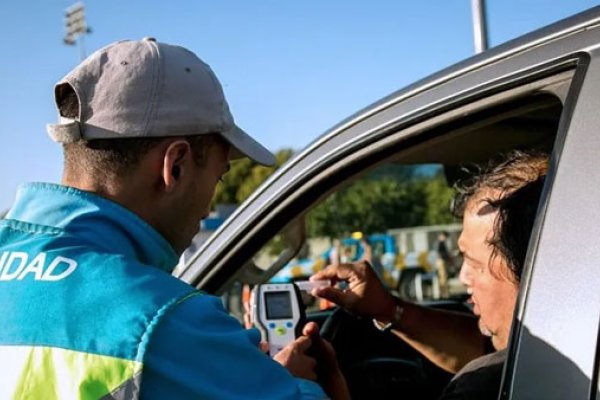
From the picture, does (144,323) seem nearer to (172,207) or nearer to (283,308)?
(172,207)

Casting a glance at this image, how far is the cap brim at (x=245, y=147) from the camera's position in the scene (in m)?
1.74

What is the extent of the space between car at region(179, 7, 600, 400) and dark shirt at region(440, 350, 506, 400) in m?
0.42

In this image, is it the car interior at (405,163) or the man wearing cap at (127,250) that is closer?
the man wearing cap at (127,250)

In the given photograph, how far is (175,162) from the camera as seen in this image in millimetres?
1634

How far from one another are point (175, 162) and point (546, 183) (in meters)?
0.68

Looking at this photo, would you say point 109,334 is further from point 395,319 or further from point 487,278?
point 395,319

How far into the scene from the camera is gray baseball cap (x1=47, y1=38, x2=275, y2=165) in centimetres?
162

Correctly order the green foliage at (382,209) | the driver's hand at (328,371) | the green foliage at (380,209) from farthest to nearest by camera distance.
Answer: the green foliage at (382,209) < the green foliage at (380,209) < the driver's hand at (328,371)

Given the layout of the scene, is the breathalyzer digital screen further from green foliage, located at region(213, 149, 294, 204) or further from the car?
green foliage, located at region(213, 149, 294, 204)

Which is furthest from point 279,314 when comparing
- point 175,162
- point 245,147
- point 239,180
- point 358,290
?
point 239,180

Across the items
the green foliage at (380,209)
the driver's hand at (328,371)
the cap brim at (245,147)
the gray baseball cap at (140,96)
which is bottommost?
the green foliage at (380,209)

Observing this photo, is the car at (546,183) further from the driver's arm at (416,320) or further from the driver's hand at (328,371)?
the driver's hand at (328,371)

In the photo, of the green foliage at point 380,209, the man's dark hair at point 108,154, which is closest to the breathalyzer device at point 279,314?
the man's dark hair at point 108,154

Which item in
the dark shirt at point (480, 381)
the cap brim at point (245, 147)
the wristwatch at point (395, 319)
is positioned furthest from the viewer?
the wristwatch at point (395, 319)
